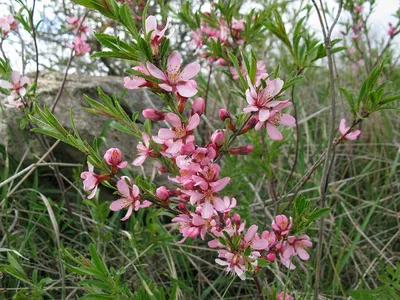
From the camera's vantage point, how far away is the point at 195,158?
1113 millimetres

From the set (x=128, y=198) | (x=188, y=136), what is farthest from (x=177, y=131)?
(x=128, y=198)

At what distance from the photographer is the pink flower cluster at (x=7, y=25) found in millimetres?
2256

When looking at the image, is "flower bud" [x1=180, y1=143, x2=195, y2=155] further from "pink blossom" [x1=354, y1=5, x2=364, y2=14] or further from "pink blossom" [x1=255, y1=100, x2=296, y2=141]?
"pink blossom" [x1=354, y1=5, x2=364, y2=14]

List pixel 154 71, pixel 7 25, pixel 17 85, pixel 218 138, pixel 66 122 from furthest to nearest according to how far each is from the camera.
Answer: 1. pixel 66 122
2. pixel 7 25
3. pixel 17 85
4. pixel 218 138
5. pixel 154 71

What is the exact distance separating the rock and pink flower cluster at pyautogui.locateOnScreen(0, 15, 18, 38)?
0.37 meters

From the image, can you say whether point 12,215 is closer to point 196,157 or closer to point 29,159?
point 29,159

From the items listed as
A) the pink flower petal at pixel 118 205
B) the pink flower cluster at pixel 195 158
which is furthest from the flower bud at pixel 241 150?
the pink flower petal at pixel 118 205

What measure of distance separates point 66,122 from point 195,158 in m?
1.51

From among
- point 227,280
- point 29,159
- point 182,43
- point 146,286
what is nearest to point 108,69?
point 182,43

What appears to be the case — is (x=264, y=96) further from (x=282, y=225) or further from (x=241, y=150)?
(x=282, y=225)

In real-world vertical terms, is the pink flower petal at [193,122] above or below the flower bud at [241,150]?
above

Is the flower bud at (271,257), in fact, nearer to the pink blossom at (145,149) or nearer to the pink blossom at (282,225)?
the pink blossom at (282,225)

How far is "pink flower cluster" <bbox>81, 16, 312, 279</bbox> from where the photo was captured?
3.58ft

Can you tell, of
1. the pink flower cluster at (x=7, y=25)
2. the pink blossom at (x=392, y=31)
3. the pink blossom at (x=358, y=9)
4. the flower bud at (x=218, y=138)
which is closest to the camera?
the flower bud at (x=218, y=138)
